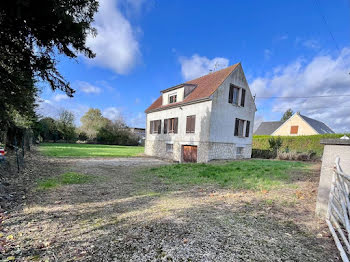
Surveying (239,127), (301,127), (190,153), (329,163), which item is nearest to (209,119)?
(190,153)

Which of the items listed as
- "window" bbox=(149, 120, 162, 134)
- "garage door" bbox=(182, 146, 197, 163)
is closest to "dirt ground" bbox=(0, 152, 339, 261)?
"garage door" bbox=(182, 146, 197, 163)

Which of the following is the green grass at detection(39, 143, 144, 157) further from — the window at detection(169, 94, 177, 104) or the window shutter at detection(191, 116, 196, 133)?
the window shutter at detection(191, 116, 196, 133)

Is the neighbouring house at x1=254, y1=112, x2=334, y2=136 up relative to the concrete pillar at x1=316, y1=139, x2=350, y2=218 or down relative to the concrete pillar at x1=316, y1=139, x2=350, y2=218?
Answer: up

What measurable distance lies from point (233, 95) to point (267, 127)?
1017 inches

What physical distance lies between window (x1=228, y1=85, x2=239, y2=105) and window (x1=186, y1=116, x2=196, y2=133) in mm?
3320

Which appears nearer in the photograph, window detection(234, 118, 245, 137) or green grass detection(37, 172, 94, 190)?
green grass detection(37, 172, 94, 190)

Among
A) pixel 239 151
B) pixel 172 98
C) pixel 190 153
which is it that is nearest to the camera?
pixel 190 153

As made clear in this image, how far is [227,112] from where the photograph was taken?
13.6 metres

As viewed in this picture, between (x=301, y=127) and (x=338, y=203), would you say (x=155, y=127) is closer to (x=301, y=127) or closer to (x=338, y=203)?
(x=338, y=203)

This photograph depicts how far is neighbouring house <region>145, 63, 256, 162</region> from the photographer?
12914mm

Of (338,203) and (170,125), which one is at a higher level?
(170,125)

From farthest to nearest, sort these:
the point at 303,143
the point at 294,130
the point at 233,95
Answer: the point at 294,130 → the point at 303,143 → the point at 233,95

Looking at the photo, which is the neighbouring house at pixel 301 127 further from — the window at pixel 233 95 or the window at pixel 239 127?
the window at pixel 233 95

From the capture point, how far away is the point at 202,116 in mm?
13203
